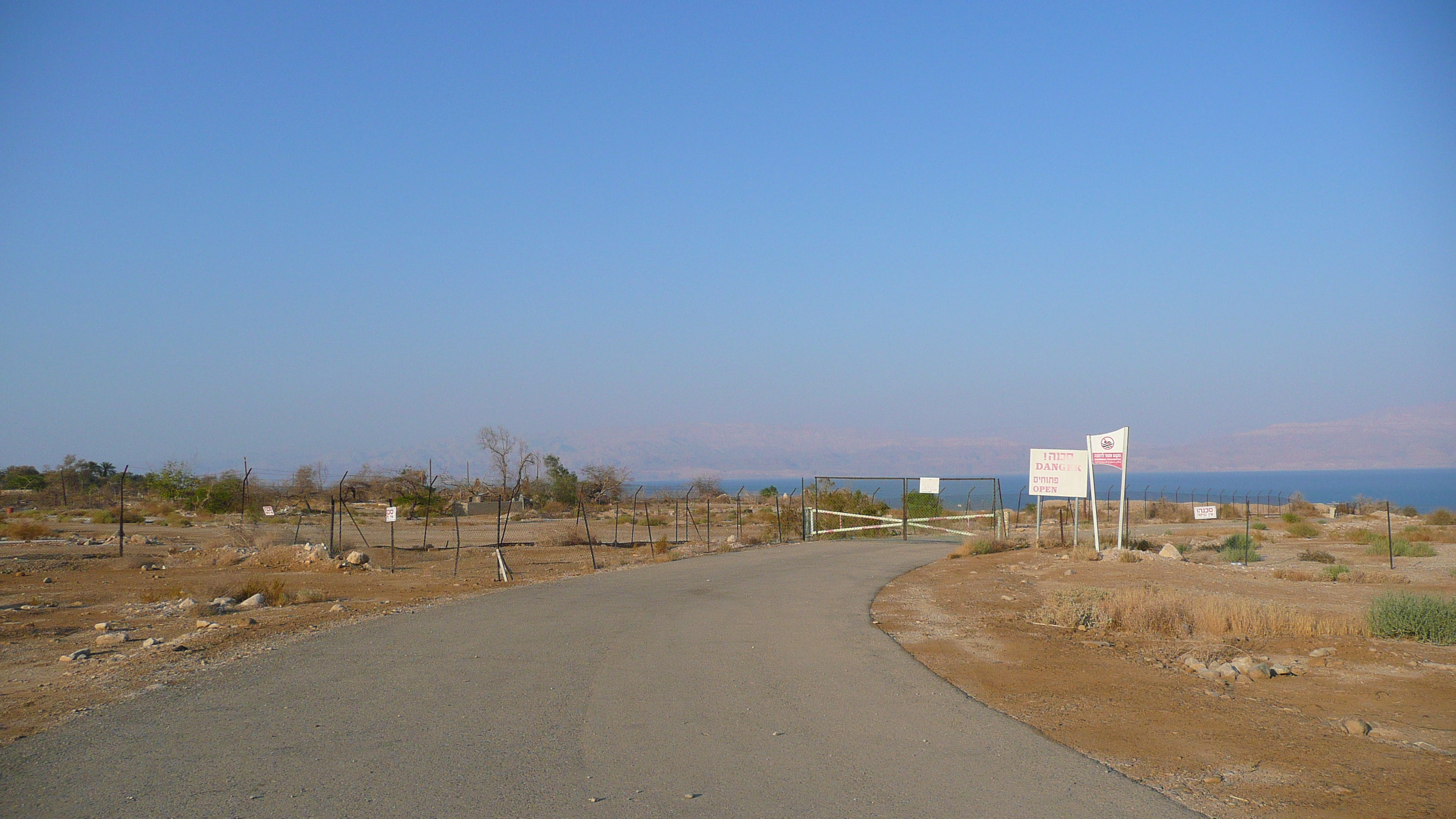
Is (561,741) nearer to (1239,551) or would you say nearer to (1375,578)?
(1375,578)

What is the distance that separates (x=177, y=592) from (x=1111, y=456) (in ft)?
83.7

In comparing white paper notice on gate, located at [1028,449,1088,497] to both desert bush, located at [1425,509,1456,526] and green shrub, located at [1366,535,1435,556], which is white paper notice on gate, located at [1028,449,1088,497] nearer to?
green shrub, located at [1366,535,1435,556]

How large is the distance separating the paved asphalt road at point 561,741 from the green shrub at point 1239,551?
68.8 feet

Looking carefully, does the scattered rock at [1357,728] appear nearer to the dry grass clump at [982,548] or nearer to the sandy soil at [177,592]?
the sandy soil at [177,592]

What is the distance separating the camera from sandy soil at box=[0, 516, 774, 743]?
35.9ft

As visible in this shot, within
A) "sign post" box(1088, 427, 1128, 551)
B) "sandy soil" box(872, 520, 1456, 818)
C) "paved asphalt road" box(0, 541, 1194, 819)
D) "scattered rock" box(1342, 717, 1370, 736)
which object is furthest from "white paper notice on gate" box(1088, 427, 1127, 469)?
"scattered rock" box(1342, 717, 1370, 736)

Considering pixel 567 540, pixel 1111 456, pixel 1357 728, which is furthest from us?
pixel 567 540

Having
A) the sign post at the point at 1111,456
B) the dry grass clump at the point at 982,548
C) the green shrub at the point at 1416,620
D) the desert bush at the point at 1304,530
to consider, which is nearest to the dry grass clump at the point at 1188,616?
the green shrub at the point at 1416,620

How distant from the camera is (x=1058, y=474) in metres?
30.7

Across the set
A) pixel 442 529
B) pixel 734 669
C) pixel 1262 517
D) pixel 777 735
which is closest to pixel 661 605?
pixel 734 669

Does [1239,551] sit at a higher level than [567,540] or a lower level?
higher

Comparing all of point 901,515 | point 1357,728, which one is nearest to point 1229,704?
point 1357,728

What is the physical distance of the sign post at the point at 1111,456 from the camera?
2691cm

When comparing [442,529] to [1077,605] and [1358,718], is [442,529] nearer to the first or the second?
[1077,605]
